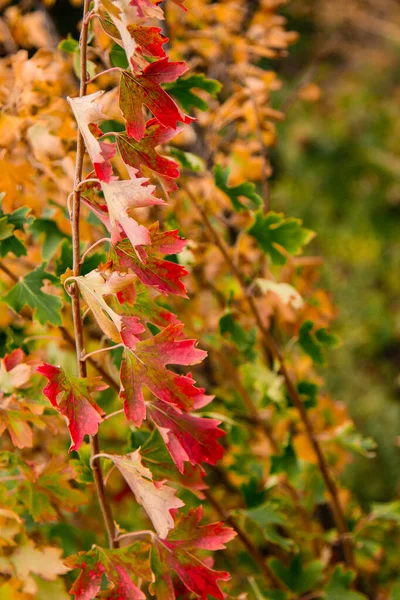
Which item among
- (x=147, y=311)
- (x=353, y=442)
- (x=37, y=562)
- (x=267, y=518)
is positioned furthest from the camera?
(x=353, y=442)

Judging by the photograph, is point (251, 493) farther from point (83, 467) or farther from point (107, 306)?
point (107, 306)

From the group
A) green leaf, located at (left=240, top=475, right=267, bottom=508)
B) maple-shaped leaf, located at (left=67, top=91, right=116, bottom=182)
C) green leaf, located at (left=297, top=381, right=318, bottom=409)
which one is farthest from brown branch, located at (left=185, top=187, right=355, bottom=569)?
maple-shaped leaf, located at (left=67, top=91, right=116, bottom=182)

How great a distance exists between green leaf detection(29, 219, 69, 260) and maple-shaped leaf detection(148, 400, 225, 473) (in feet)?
1.03

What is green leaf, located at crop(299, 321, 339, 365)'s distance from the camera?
0.84 m

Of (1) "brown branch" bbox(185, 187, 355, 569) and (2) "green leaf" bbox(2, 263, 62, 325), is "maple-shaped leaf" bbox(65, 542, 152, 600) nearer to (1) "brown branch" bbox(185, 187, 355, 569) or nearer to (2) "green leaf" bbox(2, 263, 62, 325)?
(2) "green leaf" bbox(2, 263, 62, 325)

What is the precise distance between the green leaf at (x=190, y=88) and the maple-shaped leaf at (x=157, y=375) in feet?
1.24

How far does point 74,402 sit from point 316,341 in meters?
0.44

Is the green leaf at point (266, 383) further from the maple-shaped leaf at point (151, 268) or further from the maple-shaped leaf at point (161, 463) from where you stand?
the maple-shaped leaf at point (151, 268)

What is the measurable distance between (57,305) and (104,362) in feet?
0.55

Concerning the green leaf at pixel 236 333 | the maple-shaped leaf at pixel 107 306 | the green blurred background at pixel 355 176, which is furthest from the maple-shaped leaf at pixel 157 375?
the green blurred background at pixel 355 176

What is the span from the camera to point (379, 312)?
153 inches

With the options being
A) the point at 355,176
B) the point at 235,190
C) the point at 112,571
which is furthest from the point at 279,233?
the point at 355,176

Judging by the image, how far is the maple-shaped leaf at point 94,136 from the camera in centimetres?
46

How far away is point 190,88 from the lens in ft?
2.52
